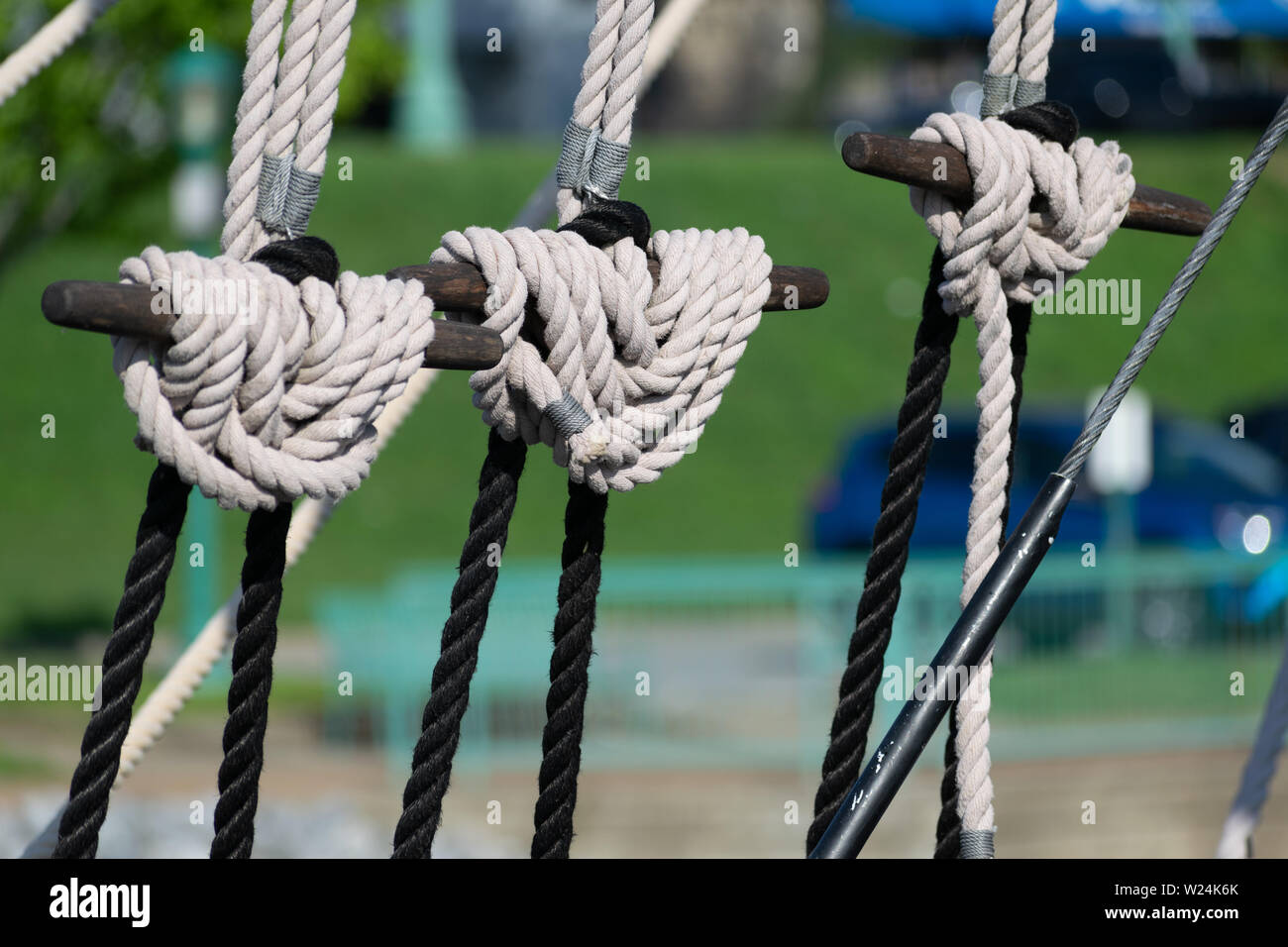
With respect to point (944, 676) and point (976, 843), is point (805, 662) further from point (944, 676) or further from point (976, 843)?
point (944, 676)

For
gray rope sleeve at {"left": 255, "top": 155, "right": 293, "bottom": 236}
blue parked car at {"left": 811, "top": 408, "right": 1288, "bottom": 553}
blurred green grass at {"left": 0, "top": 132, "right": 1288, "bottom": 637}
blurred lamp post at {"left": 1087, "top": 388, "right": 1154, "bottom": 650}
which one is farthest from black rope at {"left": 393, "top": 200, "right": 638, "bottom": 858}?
blurred green grass at {"left": 0, "top": 132, "right": 1288, "bottom": 637}

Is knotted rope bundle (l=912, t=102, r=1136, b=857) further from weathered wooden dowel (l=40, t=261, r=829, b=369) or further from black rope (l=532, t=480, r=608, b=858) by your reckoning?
black rope (l=532, t=480, r=608, b=858)

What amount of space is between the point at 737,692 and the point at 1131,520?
3.83m

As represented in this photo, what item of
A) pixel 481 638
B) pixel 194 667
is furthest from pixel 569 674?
pixel 194 667

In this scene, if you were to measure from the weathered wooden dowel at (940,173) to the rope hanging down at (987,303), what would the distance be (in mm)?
38

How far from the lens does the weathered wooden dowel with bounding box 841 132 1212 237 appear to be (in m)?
1.36

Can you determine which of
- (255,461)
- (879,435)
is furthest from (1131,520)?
(255,461)

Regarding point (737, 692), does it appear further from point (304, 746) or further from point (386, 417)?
point (386, 417)

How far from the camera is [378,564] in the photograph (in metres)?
13.0

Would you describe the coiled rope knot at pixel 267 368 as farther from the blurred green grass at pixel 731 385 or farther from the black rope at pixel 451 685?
the blurred green grass at pixel 731 385

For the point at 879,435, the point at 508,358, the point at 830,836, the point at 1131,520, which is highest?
the point at 879,435

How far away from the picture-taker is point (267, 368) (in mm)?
1171

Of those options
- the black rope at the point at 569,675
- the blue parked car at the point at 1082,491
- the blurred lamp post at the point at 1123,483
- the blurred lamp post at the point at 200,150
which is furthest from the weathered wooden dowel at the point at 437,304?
the blue parked car at the point at 1082,491

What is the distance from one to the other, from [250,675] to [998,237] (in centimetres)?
87
